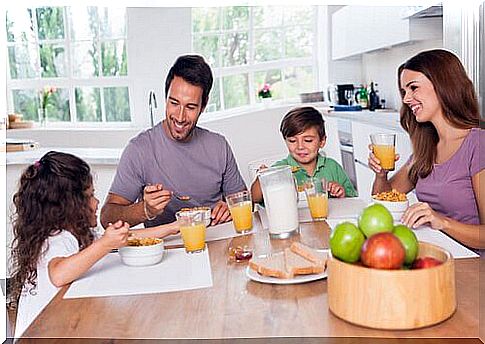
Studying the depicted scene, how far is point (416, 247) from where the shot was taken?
3.12 ft

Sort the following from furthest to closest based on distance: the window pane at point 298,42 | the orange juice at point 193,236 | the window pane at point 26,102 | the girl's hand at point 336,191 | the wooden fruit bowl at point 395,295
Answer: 1. the window pane at point 298,42
2. the window pane at point 26,102
3. the girl's hand at point 336,191
4. the orange juice at point 193,236
5. the wooden fruit bowl at point 395,295

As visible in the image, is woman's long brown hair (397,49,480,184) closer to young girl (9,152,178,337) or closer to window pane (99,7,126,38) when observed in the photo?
young girl (9,152,178,337)

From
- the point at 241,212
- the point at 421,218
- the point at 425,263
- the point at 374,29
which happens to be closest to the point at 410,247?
the point at 425,263

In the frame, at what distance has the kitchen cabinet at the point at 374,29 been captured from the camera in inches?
109

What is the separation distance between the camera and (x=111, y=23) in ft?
12.3

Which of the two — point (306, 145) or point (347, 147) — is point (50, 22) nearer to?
point (347, 147)

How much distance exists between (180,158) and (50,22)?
2.08 metres

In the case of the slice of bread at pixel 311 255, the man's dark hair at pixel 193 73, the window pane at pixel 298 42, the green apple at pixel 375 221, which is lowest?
the slice of bread at pixel 311 255

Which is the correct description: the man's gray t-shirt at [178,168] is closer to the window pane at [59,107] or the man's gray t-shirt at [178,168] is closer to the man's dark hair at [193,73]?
the man's dark hair at [193,73]

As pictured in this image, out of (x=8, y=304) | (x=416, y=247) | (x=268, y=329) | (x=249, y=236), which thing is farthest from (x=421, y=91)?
(x=8, y=304)

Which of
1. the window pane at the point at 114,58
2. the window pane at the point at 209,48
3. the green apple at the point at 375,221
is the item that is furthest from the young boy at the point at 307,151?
the window pane at the point at 209,48

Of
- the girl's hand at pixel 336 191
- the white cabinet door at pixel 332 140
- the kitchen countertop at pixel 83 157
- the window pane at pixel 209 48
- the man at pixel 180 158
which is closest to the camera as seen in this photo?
the girl's hand at pixel 336 191

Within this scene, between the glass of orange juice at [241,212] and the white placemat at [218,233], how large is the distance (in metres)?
0.02

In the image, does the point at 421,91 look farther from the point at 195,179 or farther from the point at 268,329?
the point at 268,329
